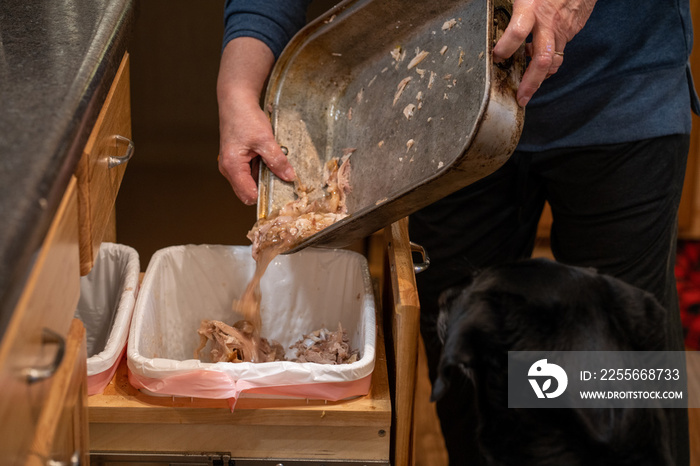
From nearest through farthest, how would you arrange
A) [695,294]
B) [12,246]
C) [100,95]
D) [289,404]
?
1. [12,246]
2. [100,95]
3. [289,404]
4. [695,294]

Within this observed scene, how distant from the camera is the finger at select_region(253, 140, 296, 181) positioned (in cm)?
98

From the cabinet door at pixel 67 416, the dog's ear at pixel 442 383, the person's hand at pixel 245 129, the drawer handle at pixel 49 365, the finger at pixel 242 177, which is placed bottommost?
the dog's ear at pixel 442 383

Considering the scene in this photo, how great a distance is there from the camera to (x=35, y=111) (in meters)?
0.51

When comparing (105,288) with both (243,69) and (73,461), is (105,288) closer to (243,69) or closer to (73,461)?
(243,69)

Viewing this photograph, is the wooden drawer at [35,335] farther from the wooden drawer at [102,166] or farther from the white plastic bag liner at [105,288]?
the white plastic bag liner at [105,288]

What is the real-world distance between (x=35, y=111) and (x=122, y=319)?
421 millimetres

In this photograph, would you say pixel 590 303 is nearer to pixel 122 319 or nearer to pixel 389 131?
pixel 389 131

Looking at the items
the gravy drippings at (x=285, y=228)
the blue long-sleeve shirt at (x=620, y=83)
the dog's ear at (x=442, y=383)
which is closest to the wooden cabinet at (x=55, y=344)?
the gravy drippings at (x=285, y=228)

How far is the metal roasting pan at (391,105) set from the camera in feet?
2.46

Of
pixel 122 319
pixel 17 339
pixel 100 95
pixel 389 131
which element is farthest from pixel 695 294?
pixel 17 339

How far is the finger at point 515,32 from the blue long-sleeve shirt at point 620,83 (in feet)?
0.92

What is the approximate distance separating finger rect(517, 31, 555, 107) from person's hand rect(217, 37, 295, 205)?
374 mm

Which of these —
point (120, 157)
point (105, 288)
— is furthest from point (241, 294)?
point (120, 157)

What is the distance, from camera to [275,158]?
0.98m
